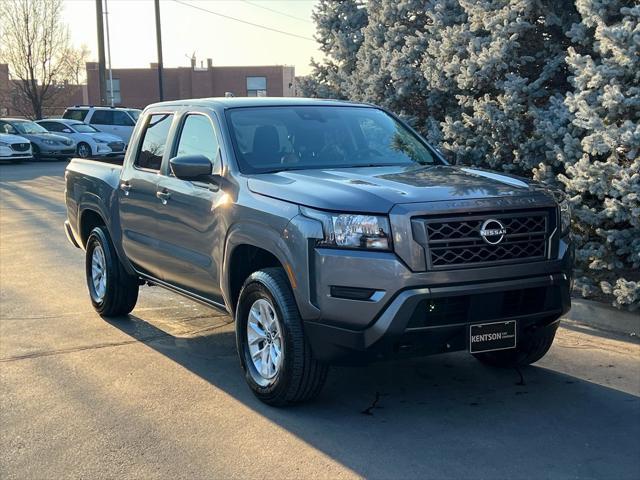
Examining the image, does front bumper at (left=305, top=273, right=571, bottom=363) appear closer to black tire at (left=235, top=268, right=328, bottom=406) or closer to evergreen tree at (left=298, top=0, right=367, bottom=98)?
black tire at (left=235, top=268, right=328, bottom=406)

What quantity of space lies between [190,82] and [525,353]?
225 ft

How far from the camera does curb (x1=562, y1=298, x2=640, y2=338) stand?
6.56 m

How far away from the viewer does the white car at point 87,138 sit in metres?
29.3

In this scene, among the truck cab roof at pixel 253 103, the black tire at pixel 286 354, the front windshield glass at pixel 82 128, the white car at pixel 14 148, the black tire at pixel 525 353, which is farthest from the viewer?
the front windshield glass at pixel 82 128

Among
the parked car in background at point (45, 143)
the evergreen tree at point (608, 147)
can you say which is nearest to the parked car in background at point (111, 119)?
the parked car in background at point (45, 143)

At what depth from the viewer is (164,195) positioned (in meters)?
6.07

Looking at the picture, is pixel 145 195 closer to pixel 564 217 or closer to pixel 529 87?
pixel 564 217

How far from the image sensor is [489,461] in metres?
4.16

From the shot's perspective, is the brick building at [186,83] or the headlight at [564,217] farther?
the brick building at [186,83]

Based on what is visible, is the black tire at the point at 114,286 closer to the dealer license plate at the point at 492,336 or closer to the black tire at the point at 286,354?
the black tire at the point at 286,354

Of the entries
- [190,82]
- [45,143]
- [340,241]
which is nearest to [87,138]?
[45,143]

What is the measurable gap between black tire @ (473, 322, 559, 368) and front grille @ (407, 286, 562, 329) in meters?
0.44

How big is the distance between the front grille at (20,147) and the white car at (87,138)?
1.82 metres

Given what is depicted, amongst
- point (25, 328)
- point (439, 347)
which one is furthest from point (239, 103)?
point (25, 328)
